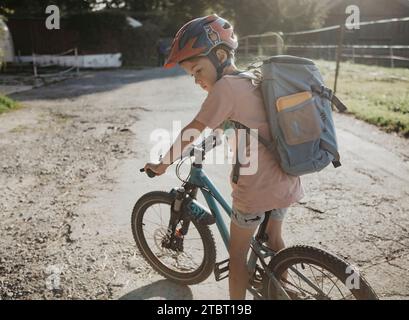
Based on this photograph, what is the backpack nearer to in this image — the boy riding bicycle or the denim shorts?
the boy riding bicycle

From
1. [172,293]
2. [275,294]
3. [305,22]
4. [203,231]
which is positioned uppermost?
[305,22]

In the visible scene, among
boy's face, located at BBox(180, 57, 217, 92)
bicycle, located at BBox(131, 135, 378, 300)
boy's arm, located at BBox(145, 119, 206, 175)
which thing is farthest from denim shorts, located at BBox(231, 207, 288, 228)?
boy's face, located at BBox(180, 57, 217, 92)

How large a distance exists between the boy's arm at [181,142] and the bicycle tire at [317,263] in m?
0.82

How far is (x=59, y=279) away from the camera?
9.75 ft

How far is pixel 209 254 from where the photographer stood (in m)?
2.72

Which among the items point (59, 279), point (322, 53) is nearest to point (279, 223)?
point (59, 279)

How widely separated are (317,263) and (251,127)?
0.80m

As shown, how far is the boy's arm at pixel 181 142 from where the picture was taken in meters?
2.03

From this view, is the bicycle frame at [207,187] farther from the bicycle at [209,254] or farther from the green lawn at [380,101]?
the green lawn at [380,101]

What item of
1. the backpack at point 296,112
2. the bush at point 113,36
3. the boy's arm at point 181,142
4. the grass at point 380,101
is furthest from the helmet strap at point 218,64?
the bush at point 113,36

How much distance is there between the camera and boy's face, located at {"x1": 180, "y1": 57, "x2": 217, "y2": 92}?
212cm

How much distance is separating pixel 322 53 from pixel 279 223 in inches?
1082

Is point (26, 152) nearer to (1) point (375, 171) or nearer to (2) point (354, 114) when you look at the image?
(1) point (375, 171)

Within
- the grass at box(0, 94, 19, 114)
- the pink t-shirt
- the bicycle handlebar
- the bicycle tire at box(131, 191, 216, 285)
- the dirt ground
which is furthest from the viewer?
the grass at box(0, 94, 19, 114)
